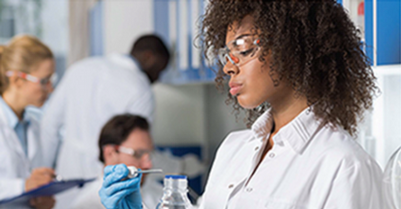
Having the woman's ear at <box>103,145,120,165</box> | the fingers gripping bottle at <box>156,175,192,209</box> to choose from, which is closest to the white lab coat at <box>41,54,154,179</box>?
the woman's ear at <box>103,145,120,165</box>

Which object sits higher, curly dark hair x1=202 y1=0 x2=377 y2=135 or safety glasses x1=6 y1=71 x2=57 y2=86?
curly dark hair x1=202 y1=0 x2=377 y2=135

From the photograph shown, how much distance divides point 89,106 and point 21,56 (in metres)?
0.48

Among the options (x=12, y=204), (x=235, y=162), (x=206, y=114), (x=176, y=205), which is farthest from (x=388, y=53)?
(x=206, y=114)

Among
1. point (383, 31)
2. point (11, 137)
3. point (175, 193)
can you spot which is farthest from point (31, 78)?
point (383, 31)

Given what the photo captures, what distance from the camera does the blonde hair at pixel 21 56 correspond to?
182 cm

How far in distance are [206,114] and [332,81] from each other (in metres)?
2.67

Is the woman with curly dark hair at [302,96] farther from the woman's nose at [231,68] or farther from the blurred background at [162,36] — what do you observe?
the blurred background at [162,36]

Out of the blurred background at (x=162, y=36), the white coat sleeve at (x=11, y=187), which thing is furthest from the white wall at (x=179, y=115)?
the white coat sleeve at (x=11, y=187)

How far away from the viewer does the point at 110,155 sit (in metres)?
1.63

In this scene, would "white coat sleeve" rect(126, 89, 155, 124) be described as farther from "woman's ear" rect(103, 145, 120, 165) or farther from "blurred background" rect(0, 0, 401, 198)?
"woman's ear" rect(103, 145, 120, 165)

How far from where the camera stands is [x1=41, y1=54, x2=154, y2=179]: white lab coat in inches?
85.4

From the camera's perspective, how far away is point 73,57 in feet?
11.8

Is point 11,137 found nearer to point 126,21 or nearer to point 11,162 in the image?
point 11,162

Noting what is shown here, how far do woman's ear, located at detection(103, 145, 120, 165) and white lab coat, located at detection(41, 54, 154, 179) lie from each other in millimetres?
506
